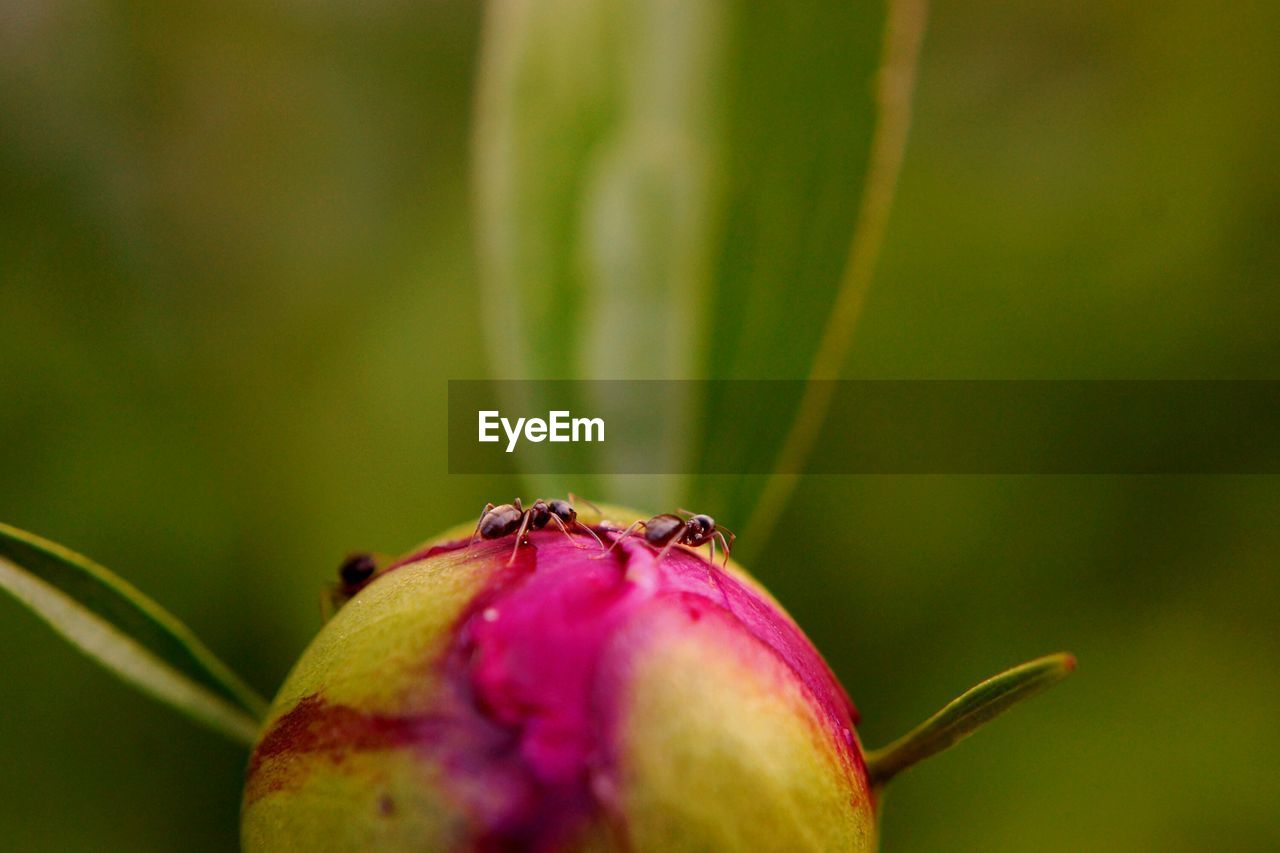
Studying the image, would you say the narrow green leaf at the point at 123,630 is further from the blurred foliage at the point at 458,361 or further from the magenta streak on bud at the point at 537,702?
the blurred foliage at the point at 458,361

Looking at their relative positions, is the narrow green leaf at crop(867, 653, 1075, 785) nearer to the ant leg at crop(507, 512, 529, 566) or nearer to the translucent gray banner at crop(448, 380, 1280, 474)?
the ant leg at crop(507, 512, 529, 566)

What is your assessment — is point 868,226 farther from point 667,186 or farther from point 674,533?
point 674,533

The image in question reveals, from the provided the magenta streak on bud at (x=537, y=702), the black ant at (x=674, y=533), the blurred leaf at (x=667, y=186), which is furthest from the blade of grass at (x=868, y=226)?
the magenta streak on bud at (x=537, y=702)

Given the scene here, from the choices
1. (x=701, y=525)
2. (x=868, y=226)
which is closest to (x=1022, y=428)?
(x=868, y=226)

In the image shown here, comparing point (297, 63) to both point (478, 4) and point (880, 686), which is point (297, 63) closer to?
point (478, 4)

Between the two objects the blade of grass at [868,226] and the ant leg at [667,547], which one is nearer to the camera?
the ant leg at [667,547]

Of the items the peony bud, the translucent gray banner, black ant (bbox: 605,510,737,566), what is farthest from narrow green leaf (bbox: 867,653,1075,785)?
the translucent gray banner
